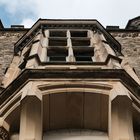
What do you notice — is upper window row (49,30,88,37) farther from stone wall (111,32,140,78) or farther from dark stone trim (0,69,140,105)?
dark stone trim (0,69,140,105)

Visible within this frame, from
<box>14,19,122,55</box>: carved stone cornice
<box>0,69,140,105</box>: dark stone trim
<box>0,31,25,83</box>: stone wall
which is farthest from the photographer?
<box>14,19,122,55</box>: carved stone cornice

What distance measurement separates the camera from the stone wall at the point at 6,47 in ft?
48.0

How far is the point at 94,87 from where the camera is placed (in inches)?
349

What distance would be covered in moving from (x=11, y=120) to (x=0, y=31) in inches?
381

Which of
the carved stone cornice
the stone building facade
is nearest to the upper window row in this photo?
the carved stone cornice

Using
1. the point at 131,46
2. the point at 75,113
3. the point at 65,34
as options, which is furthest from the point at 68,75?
the point at 131,46

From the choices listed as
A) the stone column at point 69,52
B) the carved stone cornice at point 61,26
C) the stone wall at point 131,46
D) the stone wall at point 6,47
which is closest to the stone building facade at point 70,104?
the stone column at point 69,52

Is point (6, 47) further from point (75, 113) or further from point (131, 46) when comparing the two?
point (75, 113)

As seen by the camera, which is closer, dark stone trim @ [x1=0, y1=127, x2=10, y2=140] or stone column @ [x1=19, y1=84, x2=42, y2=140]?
stone column @ [x1=19, y1=84, x2=42, y2=140]

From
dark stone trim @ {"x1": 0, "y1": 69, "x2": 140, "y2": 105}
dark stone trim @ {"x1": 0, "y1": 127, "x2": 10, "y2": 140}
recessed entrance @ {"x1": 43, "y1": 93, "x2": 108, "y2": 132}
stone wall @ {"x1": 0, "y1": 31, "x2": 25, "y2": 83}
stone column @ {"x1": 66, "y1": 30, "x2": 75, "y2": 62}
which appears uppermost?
stone wall @ {"x1": 0, "y1": 31, "x2": 25, "y2": 83}

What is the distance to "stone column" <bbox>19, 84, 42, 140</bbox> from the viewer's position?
7809mm

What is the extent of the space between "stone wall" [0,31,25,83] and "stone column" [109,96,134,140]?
19.0 ft

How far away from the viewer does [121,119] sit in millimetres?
8016

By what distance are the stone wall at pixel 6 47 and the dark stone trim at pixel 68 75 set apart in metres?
4.19
